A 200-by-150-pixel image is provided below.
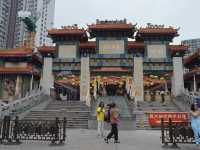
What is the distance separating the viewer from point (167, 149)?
9.32 m

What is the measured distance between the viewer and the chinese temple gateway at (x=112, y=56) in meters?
35.6

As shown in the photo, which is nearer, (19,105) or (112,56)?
(19,105)

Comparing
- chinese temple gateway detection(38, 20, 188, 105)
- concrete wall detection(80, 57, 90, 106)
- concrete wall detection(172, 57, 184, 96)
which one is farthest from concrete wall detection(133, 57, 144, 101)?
concrete wall detection(80, 57, 90, 106)

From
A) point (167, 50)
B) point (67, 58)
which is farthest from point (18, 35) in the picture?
point (167, 50)

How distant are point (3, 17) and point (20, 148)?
92.5 meters

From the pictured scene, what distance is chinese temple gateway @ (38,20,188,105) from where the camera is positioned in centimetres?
3559

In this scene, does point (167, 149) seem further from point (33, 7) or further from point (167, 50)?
point (33, 7)

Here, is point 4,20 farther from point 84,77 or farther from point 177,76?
point 177,76

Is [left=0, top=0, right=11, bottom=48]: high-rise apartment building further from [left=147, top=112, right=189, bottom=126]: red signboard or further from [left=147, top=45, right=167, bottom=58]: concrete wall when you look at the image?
[left=147, top=112, right=189, bottom=126]: red signboard

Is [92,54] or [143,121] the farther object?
[92,54]

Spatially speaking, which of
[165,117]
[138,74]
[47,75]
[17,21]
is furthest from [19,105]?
[17,21]

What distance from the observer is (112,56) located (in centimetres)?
3688

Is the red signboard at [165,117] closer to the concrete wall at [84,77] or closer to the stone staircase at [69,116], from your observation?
the stone staircase at [69,116]

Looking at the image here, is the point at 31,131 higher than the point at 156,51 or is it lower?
lower
